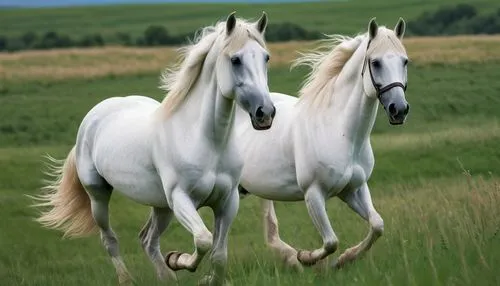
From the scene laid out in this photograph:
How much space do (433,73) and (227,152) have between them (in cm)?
2681

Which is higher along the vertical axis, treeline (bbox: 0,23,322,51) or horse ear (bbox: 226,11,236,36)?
horse ear (bbox: 226,11,236,36)

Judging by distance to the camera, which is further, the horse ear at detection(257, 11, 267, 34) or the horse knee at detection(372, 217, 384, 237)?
the horse knee at detection(372, 217, 384, 237)

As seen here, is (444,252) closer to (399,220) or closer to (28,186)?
(399,220)

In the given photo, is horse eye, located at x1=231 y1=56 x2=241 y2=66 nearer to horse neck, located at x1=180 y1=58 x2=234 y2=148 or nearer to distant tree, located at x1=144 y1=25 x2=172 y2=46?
horse neck, located at x1=180 y1=58 x2=234 y2=148

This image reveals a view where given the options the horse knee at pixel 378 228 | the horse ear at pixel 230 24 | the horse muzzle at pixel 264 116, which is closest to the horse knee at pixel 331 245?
the horse knee at pixel 378 228

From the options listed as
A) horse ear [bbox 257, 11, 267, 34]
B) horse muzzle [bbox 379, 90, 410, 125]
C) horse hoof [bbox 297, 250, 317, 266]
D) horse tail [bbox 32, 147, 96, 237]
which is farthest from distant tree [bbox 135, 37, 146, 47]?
horse ear [bbox 257, 11, 267, 34]

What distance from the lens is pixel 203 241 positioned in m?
7.37

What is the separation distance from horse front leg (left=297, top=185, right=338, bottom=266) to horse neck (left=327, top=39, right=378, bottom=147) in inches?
20.7

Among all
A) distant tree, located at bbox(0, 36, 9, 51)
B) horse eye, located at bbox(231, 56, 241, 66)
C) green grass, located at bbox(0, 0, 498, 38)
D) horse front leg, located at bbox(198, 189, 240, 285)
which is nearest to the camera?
horse eye, located at bbox(231, 56, 241, 66)

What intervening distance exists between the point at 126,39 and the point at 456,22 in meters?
21.5

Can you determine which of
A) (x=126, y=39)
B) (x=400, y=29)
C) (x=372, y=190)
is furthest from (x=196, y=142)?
(x=126, y=39)

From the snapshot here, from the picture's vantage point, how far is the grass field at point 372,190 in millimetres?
7180

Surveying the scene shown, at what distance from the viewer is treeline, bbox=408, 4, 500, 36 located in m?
67.5

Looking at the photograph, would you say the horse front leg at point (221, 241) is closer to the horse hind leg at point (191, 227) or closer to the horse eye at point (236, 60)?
the horse hind leg at point (191, 227)
